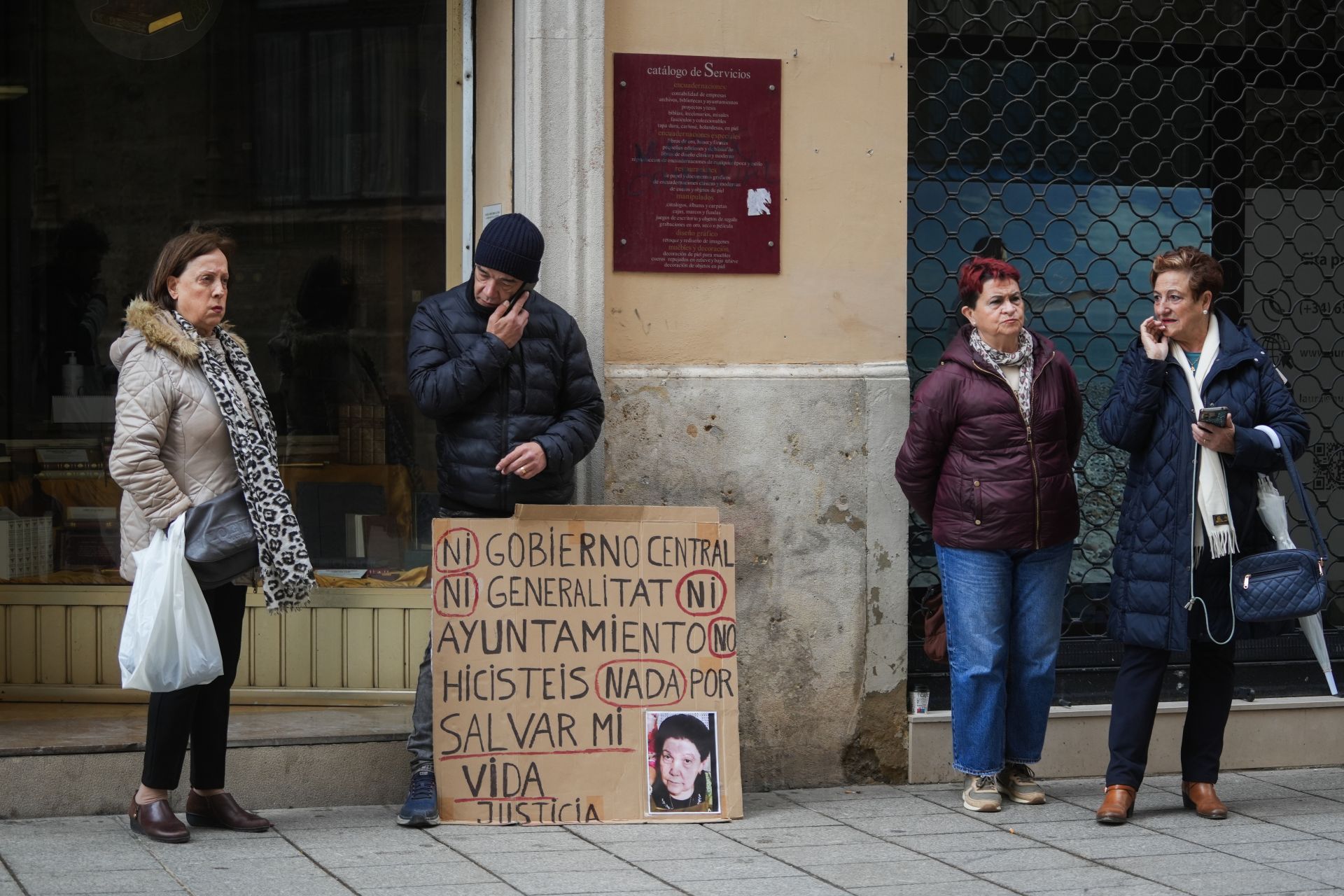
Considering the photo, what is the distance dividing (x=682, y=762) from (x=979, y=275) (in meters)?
1.95

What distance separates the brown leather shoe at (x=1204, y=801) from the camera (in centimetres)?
559

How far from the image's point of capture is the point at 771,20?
604cm

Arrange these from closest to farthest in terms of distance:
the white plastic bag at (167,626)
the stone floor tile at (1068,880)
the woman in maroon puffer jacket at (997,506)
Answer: the stone floor tile at (1068,880) < the white plastic bag at (167,626) < the woman in maroon puffer jacket at (997,506)

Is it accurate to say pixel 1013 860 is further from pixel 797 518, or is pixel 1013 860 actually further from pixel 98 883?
pixel 98 883

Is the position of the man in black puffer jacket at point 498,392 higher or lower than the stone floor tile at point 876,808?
higher

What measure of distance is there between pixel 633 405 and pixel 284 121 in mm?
1989

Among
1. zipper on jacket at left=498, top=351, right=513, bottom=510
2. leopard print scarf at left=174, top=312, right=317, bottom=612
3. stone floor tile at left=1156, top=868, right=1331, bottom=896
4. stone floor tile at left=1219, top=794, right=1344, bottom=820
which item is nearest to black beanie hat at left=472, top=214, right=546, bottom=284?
zipper on jacket at left=498, top=351, right=513, bottom=510

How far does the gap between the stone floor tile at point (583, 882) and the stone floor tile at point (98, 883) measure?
953mm

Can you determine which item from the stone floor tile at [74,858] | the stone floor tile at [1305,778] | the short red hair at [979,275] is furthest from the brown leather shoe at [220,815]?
the stone floor tile at [1305,778]

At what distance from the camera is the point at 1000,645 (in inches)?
222

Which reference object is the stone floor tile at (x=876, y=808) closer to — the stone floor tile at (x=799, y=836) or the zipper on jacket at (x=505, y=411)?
the stone floor tile at (x=799, y=836)

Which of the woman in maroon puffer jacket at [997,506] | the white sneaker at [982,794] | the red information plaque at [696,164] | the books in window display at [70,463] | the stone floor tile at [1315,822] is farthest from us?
the books in window display at [70,463]

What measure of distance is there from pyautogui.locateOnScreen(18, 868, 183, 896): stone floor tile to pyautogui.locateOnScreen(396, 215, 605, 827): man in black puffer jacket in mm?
923

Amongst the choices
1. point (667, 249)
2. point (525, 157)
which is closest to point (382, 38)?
point (525, 157)
